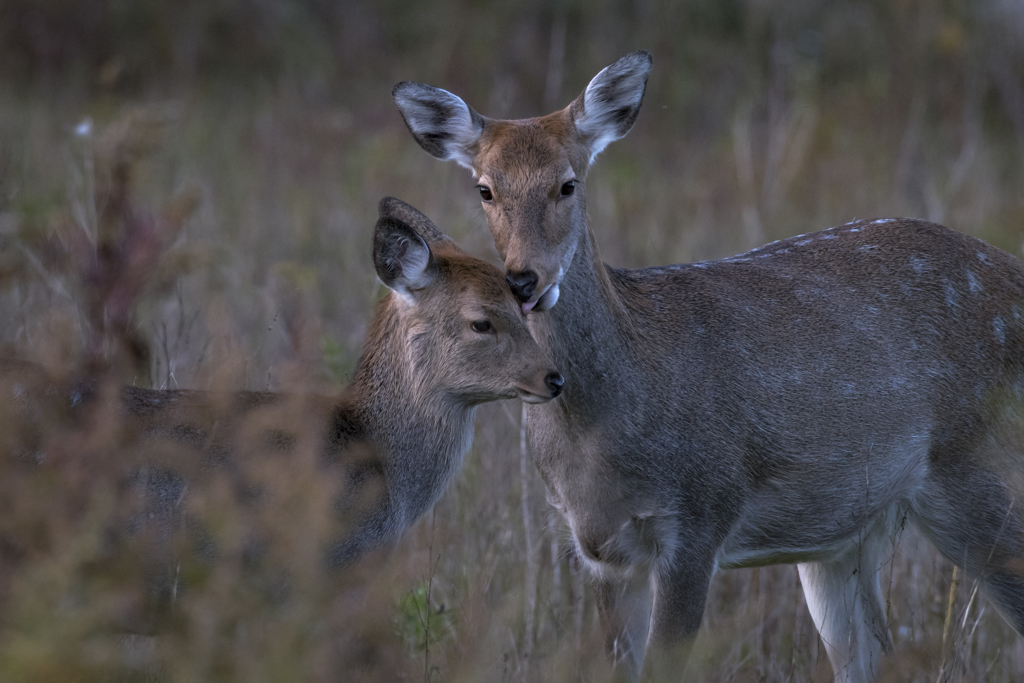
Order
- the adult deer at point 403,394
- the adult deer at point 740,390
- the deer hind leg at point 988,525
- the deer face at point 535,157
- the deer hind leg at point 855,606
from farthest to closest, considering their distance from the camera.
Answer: the deer hind leg at point 855,606 < the deer hind leg at point 988,525 < the adult deer at point 740,390 < the deer face at point 535,157 < the adult deer at point 403,394

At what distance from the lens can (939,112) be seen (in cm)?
1270

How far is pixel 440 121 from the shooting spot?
479 cm

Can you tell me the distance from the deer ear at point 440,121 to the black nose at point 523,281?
788mm

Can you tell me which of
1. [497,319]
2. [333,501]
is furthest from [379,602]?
[497,319]

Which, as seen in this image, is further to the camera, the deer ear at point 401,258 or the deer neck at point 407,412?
the deer neck at point 407,412

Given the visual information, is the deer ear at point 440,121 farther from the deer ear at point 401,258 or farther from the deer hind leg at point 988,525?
the deer hind leg at point 988,525

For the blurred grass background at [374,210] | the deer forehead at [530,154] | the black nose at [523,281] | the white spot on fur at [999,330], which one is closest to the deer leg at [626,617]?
Answer: the blurred grass background at [374,210]

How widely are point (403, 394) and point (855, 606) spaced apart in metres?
2.19

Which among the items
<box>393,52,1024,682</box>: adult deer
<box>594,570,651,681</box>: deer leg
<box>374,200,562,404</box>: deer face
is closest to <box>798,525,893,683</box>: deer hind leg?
<box>393,52,1024,682</box>: adult deer

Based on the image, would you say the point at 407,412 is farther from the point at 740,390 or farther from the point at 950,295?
the point at 950,295

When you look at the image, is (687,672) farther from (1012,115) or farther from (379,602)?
(1012,115)

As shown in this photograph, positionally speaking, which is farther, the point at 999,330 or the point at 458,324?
the point at 999,330

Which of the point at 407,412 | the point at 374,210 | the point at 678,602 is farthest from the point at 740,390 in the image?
the point at 374,210

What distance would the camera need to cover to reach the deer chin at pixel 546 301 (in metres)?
4.18
